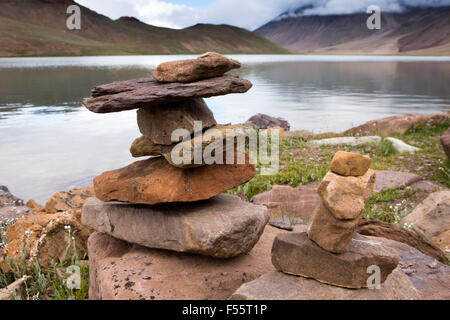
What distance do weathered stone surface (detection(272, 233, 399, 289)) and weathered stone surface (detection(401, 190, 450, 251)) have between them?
3519mm

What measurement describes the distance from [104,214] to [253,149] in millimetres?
9472

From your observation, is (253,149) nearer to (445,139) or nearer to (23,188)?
(445,139)

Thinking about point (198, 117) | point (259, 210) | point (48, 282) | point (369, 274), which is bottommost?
point (48, 282)

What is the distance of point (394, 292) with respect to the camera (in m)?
4.34

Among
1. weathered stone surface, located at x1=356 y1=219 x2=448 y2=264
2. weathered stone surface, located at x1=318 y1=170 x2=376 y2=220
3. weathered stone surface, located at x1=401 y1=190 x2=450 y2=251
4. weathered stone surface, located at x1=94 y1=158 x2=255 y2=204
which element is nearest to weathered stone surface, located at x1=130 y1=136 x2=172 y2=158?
weathered stone surface, located at x1=94 y1=158 x2=255 y2=204

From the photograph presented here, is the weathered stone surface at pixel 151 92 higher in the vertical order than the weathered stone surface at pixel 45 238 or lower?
higher

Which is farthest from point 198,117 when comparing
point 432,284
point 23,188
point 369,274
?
point 23,188

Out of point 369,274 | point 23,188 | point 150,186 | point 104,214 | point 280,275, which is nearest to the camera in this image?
point 369,274

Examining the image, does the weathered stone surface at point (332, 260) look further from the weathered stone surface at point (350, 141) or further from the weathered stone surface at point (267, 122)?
the weathered stone surface at point (267, 122)

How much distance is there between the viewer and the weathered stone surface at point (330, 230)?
415 cm

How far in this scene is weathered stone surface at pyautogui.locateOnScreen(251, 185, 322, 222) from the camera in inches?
344

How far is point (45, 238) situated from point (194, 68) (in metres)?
4.27

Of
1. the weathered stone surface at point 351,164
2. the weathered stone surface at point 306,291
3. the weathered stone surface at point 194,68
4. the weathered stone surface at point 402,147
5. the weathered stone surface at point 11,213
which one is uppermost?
the weathered stone surface at point 194,68

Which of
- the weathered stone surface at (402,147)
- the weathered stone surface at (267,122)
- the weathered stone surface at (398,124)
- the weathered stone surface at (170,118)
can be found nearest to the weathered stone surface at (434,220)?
the weathered stone surface at (170,118)
